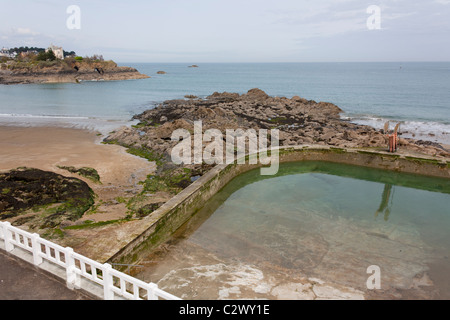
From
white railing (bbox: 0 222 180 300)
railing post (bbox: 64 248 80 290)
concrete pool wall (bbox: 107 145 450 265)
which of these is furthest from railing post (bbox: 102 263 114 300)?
concrete pool wall (bbox: 107 145 450 265)

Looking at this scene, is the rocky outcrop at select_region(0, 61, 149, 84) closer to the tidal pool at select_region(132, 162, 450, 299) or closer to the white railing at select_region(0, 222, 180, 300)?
the tidal pool at select_region(132, 162, 450, 299)

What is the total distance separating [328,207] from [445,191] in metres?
7.07

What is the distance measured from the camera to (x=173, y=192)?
15375 millimetres

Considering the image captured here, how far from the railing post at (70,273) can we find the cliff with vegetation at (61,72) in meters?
108

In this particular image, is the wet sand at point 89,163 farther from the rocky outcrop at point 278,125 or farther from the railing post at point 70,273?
the rocky outcrop at point 278,125

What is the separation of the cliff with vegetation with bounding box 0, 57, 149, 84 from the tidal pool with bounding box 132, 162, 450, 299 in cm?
10511

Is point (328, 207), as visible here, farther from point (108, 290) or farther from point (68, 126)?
point (68, 126)

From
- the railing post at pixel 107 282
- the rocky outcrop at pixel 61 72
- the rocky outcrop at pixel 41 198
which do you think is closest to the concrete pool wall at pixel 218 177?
the railing post at pixel 107 282

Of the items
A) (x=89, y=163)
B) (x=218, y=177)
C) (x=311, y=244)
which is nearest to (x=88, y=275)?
(x=311, y=244)

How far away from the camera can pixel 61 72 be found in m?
108

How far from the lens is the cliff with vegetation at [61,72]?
10050 cm

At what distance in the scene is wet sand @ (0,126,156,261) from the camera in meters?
9.10

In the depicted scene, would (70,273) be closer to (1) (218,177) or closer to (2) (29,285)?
(2) (29,285)

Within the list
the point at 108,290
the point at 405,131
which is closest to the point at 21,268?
the point at 108,290
